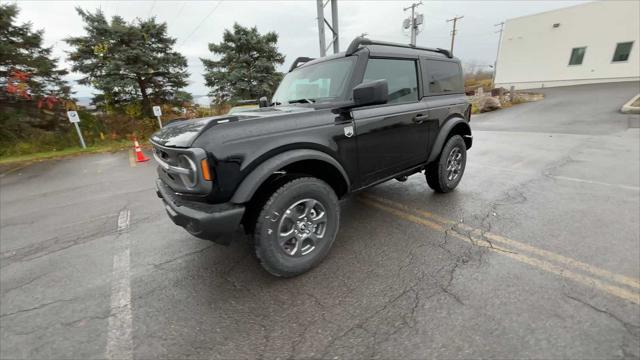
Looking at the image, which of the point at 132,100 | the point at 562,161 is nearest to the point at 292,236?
the point at 562,161

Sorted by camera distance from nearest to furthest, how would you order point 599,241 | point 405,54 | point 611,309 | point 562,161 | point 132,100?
1. point 611,309
2. point 599,241
3. point 405,54
4. point 562,161
5. point 132,100

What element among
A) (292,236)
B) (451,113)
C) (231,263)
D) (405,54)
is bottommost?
(231,263)

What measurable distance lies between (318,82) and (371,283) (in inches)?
85.2

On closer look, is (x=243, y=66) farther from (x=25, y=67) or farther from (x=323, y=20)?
(x=25, y=67)

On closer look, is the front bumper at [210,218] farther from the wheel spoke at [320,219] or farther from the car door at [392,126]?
the car door at [392,126]

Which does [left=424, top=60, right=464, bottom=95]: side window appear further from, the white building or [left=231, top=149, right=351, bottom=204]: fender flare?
the white building

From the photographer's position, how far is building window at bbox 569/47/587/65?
71.4ft

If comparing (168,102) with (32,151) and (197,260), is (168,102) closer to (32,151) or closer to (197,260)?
(32,151)

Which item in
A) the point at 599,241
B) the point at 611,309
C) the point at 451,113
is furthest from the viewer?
the point at 451,113

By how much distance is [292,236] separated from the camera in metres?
2.28

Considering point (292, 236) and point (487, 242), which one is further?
point (487, 242)

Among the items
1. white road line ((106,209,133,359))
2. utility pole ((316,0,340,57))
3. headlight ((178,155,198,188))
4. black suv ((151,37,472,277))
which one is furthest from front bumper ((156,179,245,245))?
utility pole ((316,0,340,57))

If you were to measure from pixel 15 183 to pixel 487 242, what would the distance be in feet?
34.7

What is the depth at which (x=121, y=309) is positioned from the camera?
2.10 meters
